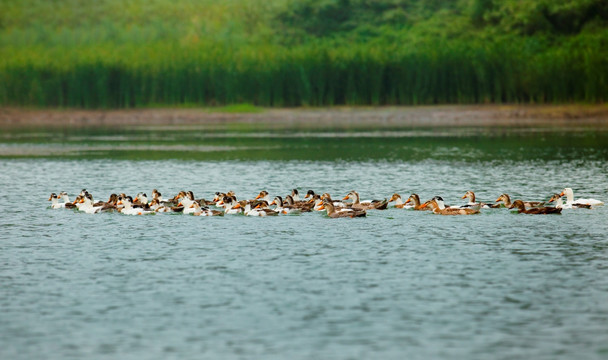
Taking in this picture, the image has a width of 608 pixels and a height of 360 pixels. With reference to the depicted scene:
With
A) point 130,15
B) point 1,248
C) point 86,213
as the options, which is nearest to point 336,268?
point 1,248

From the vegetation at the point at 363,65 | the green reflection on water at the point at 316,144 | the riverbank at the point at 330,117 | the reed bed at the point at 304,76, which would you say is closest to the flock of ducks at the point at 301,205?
the green reflection on water at the point at 316,144

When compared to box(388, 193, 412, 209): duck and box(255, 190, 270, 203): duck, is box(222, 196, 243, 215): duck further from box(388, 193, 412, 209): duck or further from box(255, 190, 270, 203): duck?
box(388, 193, 412, 209): duck

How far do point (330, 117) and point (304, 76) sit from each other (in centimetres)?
371

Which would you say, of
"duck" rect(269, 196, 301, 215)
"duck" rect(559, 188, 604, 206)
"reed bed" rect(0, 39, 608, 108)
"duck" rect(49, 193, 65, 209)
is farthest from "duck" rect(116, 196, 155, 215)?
"reed bed" rect(0, 39, 608, 108)

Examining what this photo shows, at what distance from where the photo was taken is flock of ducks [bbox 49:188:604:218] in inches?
909

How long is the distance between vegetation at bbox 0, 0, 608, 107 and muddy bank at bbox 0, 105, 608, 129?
4.54 feet

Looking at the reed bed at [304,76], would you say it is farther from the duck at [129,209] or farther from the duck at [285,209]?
the duck at [129,209]

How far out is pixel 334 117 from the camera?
250 ft

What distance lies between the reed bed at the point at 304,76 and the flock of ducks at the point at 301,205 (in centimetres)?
4859

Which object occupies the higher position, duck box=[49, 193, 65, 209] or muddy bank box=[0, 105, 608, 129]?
muddy bank box=[0, 105, 608, 129]

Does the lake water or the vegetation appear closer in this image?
the lake water

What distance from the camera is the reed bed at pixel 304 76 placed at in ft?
239

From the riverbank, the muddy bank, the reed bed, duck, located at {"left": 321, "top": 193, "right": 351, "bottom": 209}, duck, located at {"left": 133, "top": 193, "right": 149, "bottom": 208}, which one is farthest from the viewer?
the reed bed

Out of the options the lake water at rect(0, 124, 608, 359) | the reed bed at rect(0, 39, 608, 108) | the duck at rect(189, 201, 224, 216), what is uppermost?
the reed bed at rect(0, 39, 608, 108)
